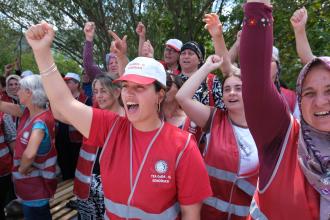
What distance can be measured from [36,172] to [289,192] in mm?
2665

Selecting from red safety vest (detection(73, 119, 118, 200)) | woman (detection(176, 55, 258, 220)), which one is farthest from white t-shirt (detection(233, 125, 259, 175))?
red safety vest (detection(73, 119, 118, 200))

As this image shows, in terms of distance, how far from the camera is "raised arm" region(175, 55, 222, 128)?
247cm

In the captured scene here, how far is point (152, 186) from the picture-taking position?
1906 mm

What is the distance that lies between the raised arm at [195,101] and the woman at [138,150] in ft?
1.38

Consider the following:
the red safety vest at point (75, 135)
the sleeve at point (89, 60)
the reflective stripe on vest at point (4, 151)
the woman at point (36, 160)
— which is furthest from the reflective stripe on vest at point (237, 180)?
the red safety vest at point (75, 135)

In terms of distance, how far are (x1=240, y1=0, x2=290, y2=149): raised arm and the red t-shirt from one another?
635mm

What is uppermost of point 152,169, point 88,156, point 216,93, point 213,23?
point 213,23

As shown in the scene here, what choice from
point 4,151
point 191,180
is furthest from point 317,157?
point 4,151

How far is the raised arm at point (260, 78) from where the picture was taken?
1.26m

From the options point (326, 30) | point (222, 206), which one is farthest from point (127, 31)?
point (222, 206)

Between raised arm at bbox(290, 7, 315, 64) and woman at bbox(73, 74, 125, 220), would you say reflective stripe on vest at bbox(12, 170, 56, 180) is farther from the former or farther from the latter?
raised arm at bbox(290, 7, 315, 64)

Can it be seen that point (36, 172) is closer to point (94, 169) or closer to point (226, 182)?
point (94, 169)

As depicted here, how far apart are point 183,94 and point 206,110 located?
0.66 ft

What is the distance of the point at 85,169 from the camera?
3.26m
